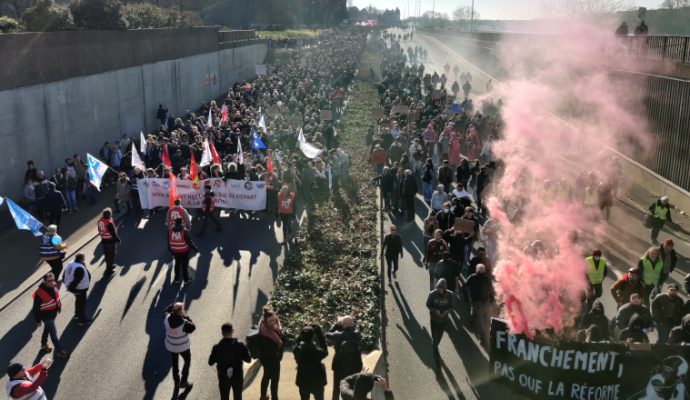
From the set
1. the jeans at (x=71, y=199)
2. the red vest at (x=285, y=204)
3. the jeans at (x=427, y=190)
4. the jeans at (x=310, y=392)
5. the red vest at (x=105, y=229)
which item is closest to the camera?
the jeans at (x=310, y=392)

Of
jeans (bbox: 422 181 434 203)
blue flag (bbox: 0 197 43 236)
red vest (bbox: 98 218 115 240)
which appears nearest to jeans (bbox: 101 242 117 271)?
red vest (bbox: 98 218 115 240)

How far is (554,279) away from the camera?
36.3 feet

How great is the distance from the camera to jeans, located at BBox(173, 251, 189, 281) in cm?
1297

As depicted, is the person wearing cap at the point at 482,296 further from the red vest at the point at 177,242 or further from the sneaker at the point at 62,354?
the sneaker at the point at 62,354

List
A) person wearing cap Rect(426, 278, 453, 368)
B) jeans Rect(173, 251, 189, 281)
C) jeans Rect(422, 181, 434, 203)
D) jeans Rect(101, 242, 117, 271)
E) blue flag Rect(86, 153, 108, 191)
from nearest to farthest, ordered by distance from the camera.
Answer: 1. person wearing cap Rect(426, 278, 453, 368)
2. jeans Rect(173, 251, 189, 281)
3. jeans Rect(101, 242, 117, 271)
4. blue flag Rect(86, 153, 108, 191)
5. jeans Rect(422, 181, 434, 203)

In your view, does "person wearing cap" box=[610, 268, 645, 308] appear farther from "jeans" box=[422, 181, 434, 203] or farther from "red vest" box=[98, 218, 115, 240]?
"red vest" box=[98, 218, 115, 240]

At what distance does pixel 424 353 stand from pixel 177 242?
5247 mm

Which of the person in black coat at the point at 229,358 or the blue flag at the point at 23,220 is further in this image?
the blue flag at the point at 23,220

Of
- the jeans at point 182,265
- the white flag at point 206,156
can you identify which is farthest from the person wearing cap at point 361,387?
the white flag at point 206,156

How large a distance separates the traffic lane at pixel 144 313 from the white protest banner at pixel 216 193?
1305 mm

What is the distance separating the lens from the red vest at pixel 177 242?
12552 mm

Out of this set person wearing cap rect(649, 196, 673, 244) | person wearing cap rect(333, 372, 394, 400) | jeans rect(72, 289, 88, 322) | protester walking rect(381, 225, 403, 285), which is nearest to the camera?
person wearing cap rect(333, 372, 394, 400)

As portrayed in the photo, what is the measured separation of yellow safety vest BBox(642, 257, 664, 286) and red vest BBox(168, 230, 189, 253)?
326 inches

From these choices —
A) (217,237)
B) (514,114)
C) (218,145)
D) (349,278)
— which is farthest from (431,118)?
(349,278)
